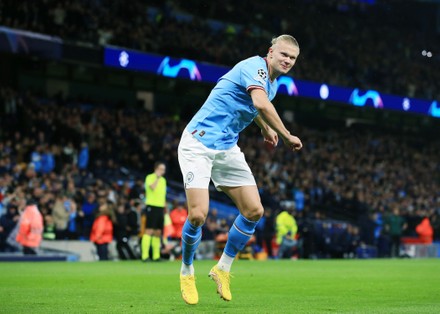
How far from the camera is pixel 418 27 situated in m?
49.2

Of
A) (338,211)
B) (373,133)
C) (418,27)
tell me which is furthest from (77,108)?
(418,27)

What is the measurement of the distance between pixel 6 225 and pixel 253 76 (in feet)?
41.6

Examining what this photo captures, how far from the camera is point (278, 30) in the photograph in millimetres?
40156

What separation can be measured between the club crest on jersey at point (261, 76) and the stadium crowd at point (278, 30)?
2001 cm

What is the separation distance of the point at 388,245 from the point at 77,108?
1159 centimetres

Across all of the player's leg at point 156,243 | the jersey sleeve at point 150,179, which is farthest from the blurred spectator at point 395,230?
the jersey sleeve at point 150,179

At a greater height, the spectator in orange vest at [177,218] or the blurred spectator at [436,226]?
the blurred spectator at [436,226]

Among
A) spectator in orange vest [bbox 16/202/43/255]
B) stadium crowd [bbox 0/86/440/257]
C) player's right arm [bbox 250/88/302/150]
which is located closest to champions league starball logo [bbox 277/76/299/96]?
stadium crowd [bbox 0/86/440/257]

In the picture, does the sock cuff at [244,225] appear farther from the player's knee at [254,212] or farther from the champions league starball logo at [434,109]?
the champions league starball logo at [434,109]

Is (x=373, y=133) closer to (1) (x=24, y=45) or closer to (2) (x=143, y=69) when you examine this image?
(2) (x=143, y=69)

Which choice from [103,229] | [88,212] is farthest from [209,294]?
[88,212]

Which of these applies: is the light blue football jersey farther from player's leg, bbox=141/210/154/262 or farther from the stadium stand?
the stadium stand

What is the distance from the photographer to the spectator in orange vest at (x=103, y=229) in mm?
18828

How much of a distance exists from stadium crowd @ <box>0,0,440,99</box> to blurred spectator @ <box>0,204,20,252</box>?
9079 mm
